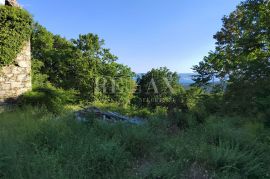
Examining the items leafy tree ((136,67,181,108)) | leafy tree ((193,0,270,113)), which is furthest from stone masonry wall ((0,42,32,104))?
leafy tree ((136,67,181,108))

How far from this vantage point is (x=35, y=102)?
330 inches

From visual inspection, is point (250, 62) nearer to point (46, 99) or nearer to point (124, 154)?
point (124, 154)

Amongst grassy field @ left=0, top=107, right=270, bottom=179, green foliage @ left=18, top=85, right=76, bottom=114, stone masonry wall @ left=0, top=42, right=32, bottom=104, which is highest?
stone masonry wall @ left=0, top=42, right=32, bottom=104

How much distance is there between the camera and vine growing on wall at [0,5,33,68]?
800 cm

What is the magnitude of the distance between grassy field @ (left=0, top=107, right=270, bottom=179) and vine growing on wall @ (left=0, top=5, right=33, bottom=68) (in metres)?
3.86

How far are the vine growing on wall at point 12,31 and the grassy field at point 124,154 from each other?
3863 millimetres

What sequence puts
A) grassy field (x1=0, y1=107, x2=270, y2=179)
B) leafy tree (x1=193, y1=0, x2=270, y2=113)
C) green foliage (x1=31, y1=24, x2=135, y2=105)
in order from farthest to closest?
green foliage (x1=31, y1=24, x2=135, y2=105)
leafy tree (x1=193, y1=0, x2=270, y2=113)
grassy field (x1=0, y1=107, x2=270, y2=179)

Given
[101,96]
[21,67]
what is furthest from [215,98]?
[101,96]

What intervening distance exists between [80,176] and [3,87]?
646cm

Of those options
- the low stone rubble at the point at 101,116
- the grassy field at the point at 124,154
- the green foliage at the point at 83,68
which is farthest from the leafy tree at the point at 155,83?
the grassy field at the point at 124,154

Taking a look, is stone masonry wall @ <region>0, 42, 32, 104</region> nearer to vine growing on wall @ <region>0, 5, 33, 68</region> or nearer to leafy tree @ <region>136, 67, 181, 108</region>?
vine growing on wall @ <region>0, 5, 33, 68</region>

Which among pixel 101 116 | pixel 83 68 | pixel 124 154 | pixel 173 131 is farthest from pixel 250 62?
pixel 83 68

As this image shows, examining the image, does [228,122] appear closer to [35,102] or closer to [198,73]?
[198,73]

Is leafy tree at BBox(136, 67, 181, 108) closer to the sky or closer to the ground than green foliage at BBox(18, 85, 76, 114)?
closer to the sky
